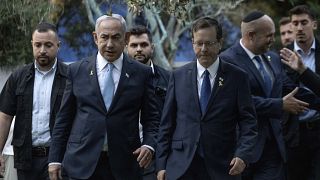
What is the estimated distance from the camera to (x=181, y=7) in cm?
880

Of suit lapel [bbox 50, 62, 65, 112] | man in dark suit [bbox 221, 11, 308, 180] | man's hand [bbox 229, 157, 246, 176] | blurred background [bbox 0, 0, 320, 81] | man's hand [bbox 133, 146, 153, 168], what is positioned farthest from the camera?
blurred background [bbox 0, 0, 320, 81]

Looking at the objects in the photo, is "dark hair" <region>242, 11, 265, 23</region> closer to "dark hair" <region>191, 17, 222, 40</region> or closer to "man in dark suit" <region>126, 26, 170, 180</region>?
"dark hair" <region>191, 17, 222, 40</region>

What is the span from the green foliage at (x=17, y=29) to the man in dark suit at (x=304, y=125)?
3.95 metres

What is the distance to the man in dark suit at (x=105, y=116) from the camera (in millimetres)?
7477

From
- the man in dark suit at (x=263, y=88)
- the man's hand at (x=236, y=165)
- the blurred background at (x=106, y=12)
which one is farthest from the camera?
the blurred background at (x=106, y=12)

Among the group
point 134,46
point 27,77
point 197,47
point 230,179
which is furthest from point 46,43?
point 230,179

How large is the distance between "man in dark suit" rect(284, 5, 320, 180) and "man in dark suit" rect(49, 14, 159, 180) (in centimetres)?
244

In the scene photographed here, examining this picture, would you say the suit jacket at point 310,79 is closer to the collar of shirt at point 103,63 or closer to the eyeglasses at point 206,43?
the eyeglasses at point 206,43

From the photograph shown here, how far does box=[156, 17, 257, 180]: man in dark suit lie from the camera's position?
7.46 m

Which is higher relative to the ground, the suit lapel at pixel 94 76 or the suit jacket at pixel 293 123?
the suit lapel at pixel 94 76

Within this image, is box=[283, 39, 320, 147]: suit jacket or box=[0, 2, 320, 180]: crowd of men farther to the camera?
A: box=[283, 39, 320, 147]: suit jacket

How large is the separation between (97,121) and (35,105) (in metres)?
1.66

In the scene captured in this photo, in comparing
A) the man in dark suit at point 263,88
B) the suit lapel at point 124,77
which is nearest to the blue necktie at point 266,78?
the man in dark suit at point 263,88

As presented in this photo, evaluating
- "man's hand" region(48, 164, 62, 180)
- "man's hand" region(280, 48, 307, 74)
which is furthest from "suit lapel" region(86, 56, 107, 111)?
"man's hand" region(280, 48, 307, 74)
